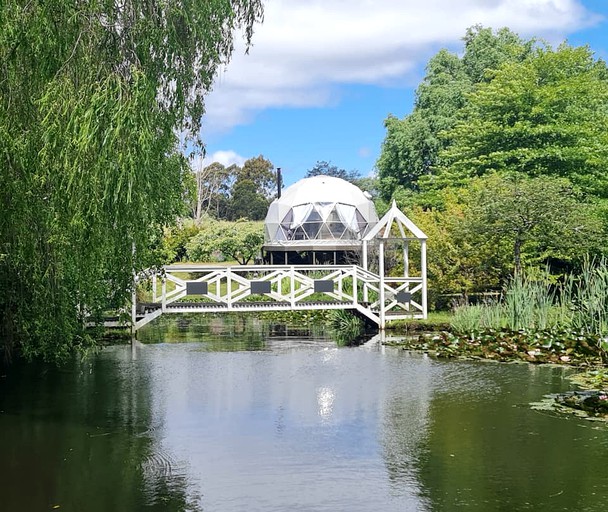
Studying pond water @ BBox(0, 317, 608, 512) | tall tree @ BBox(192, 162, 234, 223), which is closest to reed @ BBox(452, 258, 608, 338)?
pond water @ BBox(0, 317, 608, 512)

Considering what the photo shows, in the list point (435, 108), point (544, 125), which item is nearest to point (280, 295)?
point (544, 125)

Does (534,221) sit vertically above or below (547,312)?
above

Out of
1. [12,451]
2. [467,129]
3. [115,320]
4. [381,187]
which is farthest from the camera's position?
[381,187]

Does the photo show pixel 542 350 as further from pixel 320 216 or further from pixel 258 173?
pixel 258 173

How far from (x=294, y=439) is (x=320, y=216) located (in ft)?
85.0

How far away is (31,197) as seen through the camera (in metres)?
7.79

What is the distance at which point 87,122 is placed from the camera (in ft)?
22.7

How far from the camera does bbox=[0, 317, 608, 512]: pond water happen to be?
606 centimetres

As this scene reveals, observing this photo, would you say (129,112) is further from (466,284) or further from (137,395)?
(466,284)

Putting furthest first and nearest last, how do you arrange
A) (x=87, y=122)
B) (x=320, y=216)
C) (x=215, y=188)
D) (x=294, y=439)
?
(x=215, y=188)
(x=320, y=216)
(x=294, y=439)
(x=87, y=122)

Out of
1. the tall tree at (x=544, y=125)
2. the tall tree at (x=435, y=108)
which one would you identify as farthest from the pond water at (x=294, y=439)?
the tall tree at (x=435, y=108)

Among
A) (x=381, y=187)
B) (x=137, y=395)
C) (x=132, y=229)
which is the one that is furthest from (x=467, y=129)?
(x=132, y=229)

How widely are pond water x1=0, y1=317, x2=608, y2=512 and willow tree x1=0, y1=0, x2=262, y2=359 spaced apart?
177 centimetres

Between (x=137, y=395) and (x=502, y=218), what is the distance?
11.9 metres
